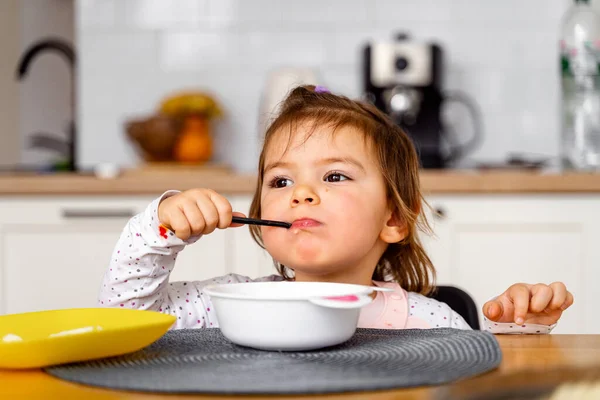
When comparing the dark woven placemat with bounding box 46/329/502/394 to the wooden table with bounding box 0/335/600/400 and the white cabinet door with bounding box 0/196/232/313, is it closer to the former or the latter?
the wooden table with bounding box 0/335/600/400

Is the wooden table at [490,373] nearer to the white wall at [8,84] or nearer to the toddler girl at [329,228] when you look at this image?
the toddler girl at [329,228]

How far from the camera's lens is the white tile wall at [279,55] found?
288cm

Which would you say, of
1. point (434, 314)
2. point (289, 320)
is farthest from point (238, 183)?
point (289, 320)

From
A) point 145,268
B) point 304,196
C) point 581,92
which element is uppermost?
point 581,92

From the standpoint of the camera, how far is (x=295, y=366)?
0.68 meters

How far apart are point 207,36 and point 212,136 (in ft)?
1.17

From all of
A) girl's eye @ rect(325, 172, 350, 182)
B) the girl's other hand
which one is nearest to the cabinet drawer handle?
girl's eye @ rect(325, 172, 350, 182)

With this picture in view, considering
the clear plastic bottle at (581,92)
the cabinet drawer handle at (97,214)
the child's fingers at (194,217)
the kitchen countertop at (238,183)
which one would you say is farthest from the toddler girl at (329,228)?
the clear plastic bottle at (581,92)

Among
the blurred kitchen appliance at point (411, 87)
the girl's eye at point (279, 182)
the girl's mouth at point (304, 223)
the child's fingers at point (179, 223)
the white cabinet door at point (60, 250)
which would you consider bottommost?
the white cabinet door at point (60, 250)

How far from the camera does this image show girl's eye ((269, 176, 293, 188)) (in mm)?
1281

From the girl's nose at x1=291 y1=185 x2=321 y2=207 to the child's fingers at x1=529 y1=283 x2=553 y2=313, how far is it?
0.34m

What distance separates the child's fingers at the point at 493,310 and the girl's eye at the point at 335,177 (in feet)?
1.12

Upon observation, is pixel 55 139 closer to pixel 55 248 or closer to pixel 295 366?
pixel 55 248

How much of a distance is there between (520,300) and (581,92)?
5.55ft
